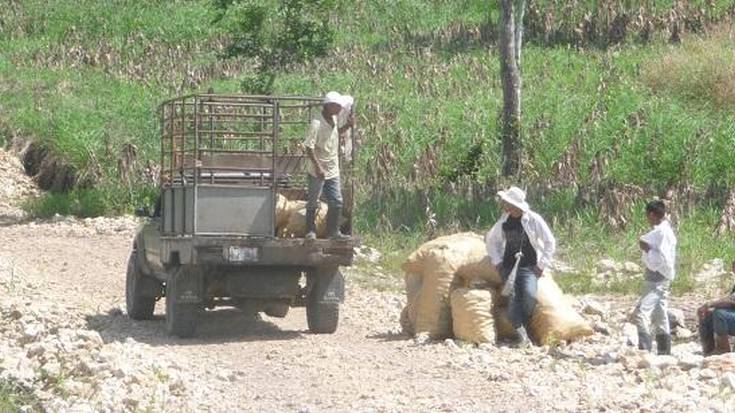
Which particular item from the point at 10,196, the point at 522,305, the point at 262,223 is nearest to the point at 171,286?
the point at 262,223

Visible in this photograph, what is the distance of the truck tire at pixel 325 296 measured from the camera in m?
16.5

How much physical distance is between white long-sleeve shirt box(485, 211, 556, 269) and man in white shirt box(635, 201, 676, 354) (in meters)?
0.89

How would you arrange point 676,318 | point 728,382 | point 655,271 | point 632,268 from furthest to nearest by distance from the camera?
point 632,268 < point 676,318 < point 655,271 < point 728,382

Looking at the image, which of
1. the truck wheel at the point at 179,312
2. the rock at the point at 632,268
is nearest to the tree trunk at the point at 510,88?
the rock at the point at 632,268

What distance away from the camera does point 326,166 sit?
16.1m

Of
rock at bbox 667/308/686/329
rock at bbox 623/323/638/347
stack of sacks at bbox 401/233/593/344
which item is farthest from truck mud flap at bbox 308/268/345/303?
rock at bbox 667/308/686/329

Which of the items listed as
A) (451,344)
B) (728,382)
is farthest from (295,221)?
(728,382)

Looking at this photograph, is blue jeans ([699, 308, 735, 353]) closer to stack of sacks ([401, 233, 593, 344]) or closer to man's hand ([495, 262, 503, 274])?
stack of sacks ([401, 233, 593, 344])

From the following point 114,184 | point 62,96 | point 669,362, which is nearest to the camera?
point 669,362

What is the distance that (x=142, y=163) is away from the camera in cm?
2942

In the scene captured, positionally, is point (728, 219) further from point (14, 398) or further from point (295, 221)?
point (14, 398)

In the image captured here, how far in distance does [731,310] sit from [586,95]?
54.9 ft

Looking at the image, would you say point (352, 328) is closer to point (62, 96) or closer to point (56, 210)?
point (56, 210)

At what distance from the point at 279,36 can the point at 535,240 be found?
546 inches
